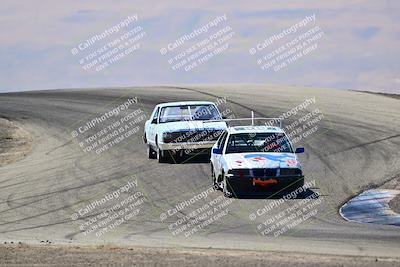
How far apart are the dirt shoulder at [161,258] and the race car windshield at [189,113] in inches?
405

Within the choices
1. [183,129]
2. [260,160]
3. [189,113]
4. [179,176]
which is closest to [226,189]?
[260,160]

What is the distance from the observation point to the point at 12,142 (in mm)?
28234

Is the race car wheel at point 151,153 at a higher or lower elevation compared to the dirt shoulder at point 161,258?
lower

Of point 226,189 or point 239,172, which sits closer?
point 239,172

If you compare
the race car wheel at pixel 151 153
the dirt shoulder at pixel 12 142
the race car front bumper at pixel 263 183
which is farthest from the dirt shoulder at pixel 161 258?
the dirt shoulder at pixel 12 142

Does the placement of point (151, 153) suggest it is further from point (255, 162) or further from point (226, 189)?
point (255, 162)

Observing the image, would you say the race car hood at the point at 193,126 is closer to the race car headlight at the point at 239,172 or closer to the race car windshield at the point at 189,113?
the race car windshield at the point at 189,113

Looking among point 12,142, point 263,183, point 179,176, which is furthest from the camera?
point 12,142

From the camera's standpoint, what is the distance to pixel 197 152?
72.8 feet

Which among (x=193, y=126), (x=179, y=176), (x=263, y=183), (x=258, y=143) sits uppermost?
(x=258, y=143)

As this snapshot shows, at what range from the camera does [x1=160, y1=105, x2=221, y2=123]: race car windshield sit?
22.9 m

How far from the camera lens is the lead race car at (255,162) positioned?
17750mm

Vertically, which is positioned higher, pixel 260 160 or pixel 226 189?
pixel 260 160

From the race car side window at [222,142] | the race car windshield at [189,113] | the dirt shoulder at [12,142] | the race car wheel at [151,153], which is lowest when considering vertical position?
the race car wheel at [151,153]
